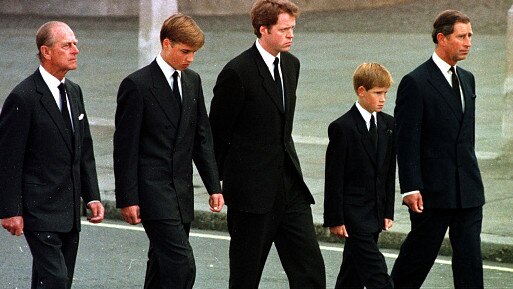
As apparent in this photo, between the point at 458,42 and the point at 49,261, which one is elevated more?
the point at 458,42

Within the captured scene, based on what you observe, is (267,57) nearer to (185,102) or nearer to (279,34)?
(279,34)

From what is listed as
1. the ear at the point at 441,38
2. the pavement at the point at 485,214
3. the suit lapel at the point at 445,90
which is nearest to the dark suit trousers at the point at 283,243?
the suit lapel at the point at 445,90

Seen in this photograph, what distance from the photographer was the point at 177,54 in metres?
7.27

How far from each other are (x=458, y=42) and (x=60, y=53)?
2.14 metres

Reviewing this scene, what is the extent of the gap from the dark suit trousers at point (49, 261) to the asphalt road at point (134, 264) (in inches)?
81.1

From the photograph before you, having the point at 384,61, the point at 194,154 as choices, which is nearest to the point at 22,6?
the point at 384,61

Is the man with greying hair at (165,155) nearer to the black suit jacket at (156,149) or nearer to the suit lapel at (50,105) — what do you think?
the black suit jacket at (156,149)

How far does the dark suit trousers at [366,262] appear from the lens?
24.6 ft

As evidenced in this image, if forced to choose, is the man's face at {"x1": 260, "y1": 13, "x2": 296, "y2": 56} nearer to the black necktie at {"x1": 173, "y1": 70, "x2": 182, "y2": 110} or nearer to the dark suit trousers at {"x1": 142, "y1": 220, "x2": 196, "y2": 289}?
the black necktie at {"x1": 173, "y1": 70, "x2": 182, "y2": 110}

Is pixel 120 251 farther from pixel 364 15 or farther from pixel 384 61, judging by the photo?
pixel 364 15

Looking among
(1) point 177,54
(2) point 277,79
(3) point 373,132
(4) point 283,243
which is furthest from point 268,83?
(4) point 283,243

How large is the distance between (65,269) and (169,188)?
69 cm

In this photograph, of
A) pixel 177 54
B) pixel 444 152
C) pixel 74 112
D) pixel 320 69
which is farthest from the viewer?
pixel 320 69

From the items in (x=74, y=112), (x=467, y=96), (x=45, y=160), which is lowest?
(x=45, y=160)
